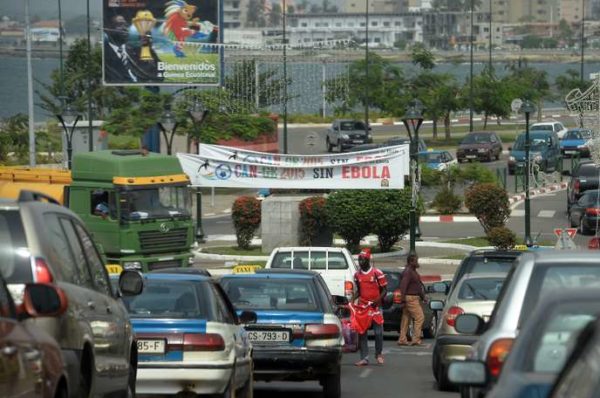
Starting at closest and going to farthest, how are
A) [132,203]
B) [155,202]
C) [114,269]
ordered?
[114,269] < [132,203] < [155,202]

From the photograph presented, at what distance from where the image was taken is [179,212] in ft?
118

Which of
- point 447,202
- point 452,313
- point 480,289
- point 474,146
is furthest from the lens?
point 474,146

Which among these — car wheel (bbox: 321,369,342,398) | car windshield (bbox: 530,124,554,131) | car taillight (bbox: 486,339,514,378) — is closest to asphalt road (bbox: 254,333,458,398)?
car wheel (bbox: 321,369,342,398)

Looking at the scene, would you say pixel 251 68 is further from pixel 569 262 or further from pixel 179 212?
pixel 569 262

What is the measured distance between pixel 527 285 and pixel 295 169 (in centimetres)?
3231

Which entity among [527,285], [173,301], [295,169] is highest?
[527,285]

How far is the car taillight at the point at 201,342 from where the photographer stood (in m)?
15.0

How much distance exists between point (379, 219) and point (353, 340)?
674 inches

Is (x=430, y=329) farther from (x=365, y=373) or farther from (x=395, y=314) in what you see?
(x=365, y=373)

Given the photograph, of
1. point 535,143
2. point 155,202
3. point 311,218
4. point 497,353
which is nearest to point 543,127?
point 535,143

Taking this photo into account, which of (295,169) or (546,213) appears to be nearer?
(295,169)

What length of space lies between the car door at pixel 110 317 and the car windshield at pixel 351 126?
6380cm

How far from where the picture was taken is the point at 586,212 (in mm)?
46250

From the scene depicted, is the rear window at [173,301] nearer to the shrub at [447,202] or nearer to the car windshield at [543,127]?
the shrub at [447,202]
